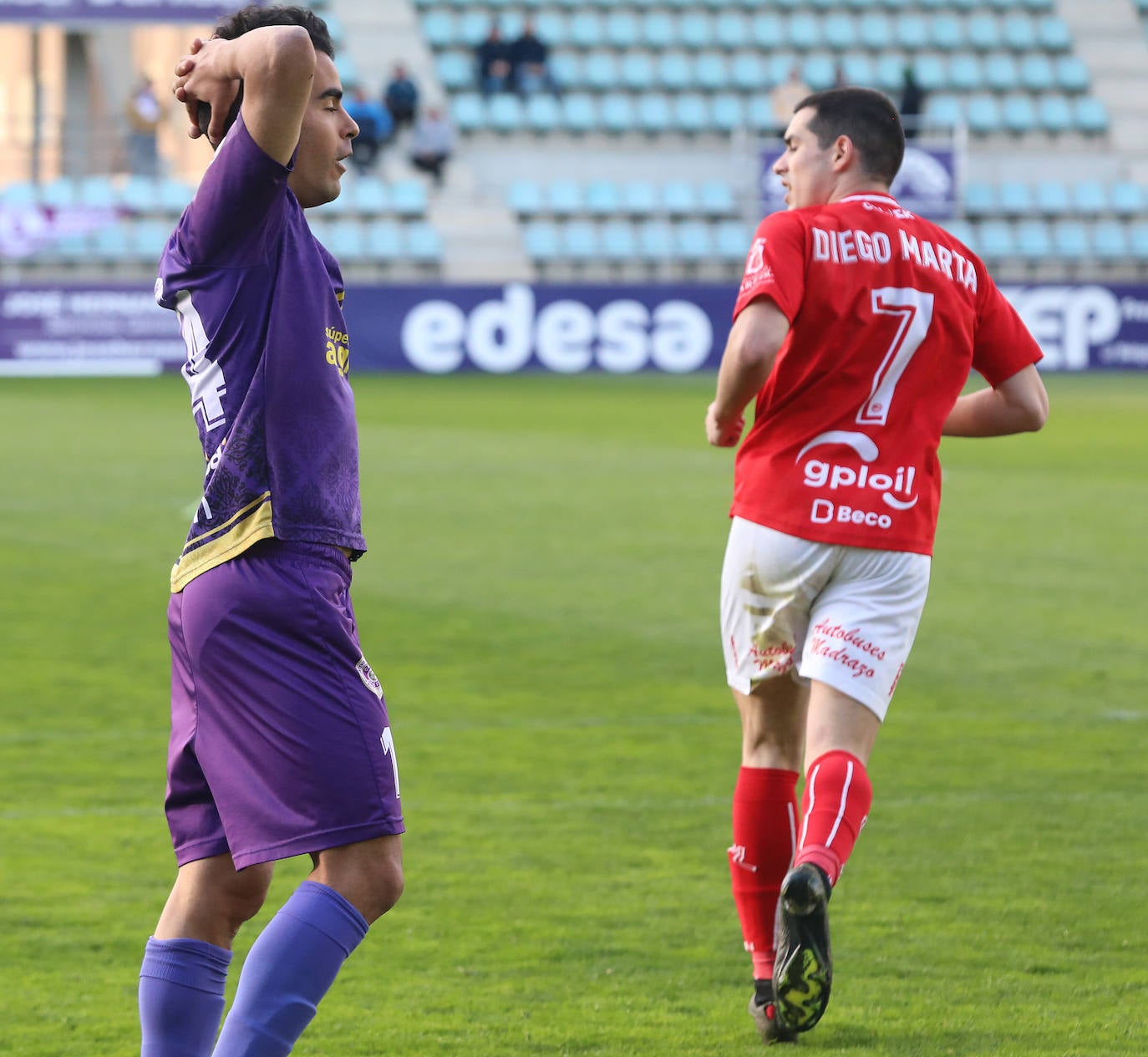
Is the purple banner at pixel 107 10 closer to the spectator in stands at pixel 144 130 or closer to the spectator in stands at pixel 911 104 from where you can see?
the spectator in stands at pixel 144 130

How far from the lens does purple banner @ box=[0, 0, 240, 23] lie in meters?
26.1

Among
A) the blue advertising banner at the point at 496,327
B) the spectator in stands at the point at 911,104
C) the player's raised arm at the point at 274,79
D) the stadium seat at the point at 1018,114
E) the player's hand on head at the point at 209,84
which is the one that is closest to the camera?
the player's raised arm at the point at 274,79

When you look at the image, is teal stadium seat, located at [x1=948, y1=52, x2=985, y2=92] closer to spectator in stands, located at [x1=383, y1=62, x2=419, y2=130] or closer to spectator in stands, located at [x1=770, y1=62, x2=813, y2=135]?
spectator in stands, located at [x1=770, y1=62, x2=813, y2=135]

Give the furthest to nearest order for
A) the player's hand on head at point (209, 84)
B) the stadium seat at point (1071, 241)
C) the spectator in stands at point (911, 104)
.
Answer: the stadium seat at point (1071, 241), the spectator in stands at point (911, 104), the player's hand on head at point (209, 84)

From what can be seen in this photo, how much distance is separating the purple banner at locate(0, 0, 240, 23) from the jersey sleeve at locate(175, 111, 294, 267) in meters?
24.5

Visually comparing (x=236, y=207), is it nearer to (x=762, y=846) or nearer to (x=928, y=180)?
(x=762, y=846)

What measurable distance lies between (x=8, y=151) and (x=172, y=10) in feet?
11.9

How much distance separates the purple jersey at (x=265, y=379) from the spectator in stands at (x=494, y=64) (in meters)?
26.6

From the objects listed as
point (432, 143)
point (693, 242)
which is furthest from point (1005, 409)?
point (432, 143)

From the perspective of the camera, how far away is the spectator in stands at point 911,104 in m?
27.9

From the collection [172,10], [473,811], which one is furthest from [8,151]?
[473,811]

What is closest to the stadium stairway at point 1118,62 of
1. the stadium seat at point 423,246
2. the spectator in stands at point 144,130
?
the stadium seat at point 423,246

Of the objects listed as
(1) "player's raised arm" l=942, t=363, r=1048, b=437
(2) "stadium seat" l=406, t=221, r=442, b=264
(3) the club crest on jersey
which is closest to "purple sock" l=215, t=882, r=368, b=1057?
(3) the club crest on jersey

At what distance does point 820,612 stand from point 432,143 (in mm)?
24493
